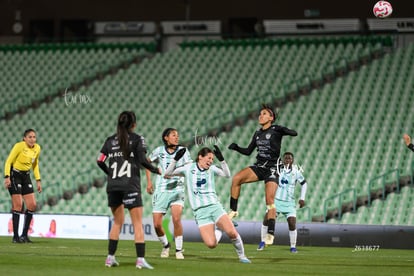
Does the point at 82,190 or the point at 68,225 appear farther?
the point at 82,190

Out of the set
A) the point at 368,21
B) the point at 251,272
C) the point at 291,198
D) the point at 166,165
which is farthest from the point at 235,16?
the point at 251,272

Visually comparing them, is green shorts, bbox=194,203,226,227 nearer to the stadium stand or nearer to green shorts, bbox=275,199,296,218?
green shorts, bbox=275,199,296,218

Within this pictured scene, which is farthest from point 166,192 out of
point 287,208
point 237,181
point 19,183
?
point 19,183

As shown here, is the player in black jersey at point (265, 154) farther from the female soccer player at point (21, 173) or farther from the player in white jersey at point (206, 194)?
the female soccer player at point (21, 173)

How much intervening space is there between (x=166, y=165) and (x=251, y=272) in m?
3.89

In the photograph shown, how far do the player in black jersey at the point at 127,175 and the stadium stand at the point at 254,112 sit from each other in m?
12.6

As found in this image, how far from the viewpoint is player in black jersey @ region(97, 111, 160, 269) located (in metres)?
12.4

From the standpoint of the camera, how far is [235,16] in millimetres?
35250

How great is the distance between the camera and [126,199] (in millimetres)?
12469

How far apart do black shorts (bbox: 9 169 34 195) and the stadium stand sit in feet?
25.0

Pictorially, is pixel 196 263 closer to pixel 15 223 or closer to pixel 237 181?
pixel 237 181

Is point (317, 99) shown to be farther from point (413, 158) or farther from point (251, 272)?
point (251, 272)

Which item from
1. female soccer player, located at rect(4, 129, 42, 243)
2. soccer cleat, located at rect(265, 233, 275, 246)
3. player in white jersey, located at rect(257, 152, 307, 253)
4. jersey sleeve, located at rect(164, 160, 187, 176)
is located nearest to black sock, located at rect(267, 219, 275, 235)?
soccer cleat, located at rect(265, 233, 275, 246)

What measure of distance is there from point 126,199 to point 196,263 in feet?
6.93
